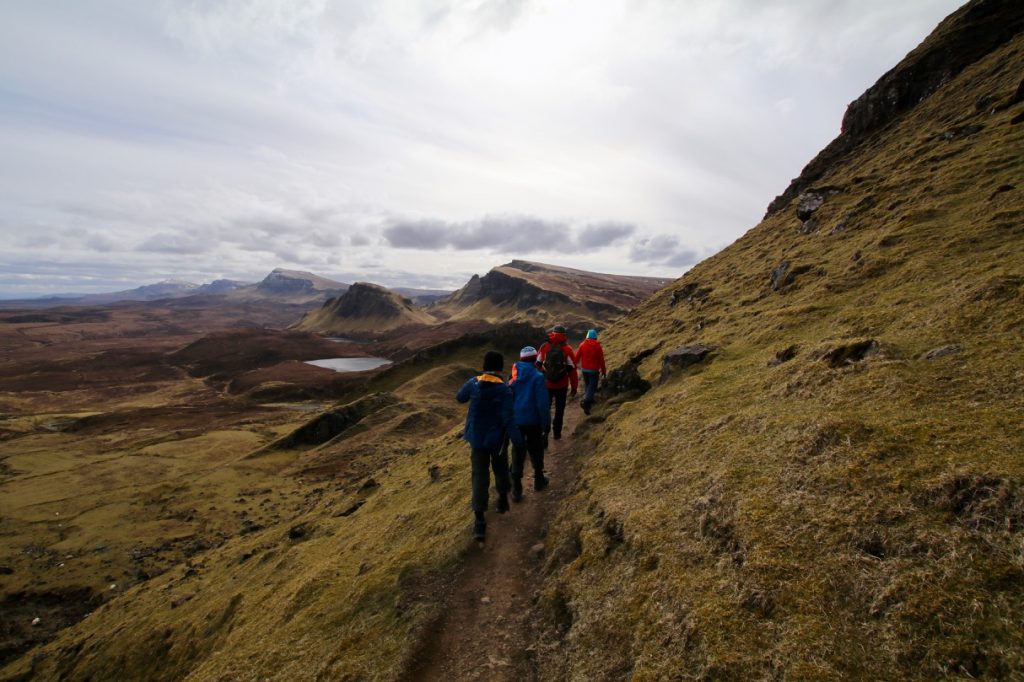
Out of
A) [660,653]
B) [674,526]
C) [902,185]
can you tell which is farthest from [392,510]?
[902,185]

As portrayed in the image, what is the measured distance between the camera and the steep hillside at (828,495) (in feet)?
18.4

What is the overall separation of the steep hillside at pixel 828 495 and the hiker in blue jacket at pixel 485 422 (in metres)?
2.37

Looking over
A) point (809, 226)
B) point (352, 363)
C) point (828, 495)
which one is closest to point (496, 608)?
point (828, 495)

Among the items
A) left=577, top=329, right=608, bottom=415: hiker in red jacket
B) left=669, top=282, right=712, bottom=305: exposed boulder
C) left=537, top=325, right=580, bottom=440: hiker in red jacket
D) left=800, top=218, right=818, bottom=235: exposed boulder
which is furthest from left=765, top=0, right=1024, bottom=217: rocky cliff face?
left=537, top=325, right=580, bottom=440: hiker in red jacket

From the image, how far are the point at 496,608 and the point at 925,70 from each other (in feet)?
205

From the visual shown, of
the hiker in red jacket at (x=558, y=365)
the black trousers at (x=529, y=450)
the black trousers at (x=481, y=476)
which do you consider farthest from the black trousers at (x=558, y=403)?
the black trousers at (x=481, y=476)

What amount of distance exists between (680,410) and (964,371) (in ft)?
22.0

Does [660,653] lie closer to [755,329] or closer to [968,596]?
[968,596]

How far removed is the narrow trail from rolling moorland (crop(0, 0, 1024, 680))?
12.2 inches

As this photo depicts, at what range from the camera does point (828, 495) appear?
7.70 meters

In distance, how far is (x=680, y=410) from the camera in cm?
1487

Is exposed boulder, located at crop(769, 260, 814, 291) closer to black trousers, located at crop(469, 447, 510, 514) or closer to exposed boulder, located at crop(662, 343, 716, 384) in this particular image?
exposed boulder, located at crop(662, 343, 716, 384)

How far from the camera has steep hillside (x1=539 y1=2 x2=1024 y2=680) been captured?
5609 millimetres

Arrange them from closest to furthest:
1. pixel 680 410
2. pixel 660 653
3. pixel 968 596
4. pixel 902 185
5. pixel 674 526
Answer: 1. pixel 968 596
2. pixel 660 653
3. pixel 674 526
4. pixel 680 410
5. pixel 902 185
